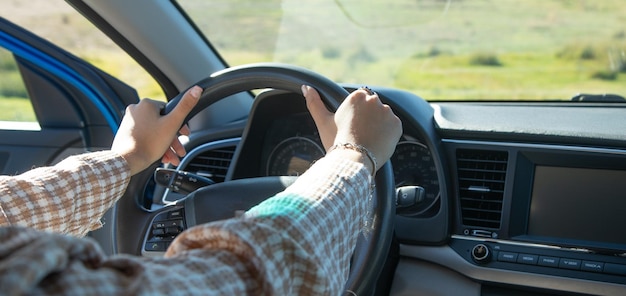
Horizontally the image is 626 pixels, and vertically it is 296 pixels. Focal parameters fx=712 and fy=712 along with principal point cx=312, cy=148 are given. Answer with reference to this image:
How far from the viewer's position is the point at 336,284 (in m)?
1.12

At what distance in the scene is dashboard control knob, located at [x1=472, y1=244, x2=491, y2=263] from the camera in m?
2.24

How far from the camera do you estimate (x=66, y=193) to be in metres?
1.50

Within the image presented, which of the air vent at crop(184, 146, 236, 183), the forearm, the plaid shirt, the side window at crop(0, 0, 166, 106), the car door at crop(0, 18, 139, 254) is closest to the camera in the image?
the plaid shirt

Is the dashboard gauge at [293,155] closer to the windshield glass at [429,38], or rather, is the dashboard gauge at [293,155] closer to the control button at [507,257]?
the control button at [507,257]

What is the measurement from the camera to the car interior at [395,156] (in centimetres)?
200

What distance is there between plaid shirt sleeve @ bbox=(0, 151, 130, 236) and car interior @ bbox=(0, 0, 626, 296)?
349mm

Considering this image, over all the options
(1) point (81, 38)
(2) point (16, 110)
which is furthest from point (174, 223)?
(1) point (81, 38)

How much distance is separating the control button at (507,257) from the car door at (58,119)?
165 centimetres

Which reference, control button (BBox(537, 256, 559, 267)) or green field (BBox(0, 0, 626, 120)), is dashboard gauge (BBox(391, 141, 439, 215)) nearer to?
control button (BBox(537, 256, 559, 267))

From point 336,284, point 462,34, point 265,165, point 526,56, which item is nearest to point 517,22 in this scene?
point 462,34

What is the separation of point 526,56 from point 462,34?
126cm

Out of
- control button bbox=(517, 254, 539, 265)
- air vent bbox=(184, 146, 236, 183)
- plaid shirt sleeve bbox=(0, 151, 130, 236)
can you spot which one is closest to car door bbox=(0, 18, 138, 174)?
air vent bbox=(184, 146, 236, 183)

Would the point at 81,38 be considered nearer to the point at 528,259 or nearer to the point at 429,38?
the point at 429,38

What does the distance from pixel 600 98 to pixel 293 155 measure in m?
1.28
